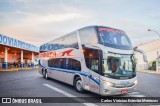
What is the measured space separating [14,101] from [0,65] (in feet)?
109

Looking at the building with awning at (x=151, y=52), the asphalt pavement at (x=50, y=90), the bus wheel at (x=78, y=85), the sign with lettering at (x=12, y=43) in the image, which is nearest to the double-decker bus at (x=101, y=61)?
the bus wheel at (x=78, y=85)

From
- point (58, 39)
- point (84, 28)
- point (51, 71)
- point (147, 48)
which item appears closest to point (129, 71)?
point (84, 28)

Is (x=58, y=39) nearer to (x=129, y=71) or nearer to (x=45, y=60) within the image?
(x=45, y=60)

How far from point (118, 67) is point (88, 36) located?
2583 millimetres

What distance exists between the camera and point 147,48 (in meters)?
51.3

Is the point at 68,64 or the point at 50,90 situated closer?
the point at 50,90

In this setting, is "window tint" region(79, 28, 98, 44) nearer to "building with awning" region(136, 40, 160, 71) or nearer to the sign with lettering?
the sign with lettering

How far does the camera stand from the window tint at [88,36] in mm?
10238

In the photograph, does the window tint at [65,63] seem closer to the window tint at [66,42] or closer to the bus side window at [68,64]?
the bus side window at [68,64]

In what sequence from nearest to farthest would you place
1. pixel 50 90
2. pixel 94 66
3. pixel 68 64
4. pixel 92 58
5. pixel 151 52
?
1. pixel 94 66
2. pixel 92 58
3. pixel 50 90
4. pixel 68 64
5. pixel 151 52

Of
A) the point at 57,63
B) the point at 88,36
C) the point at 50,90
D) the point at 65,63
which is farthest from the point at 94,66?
the point at 57,63

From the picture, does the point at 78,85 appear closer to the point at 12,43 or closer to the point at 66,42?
the point at 66,42

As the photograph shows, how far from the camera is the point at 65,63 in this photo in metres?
13.9

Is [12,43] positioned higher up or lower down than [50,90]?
higher up
